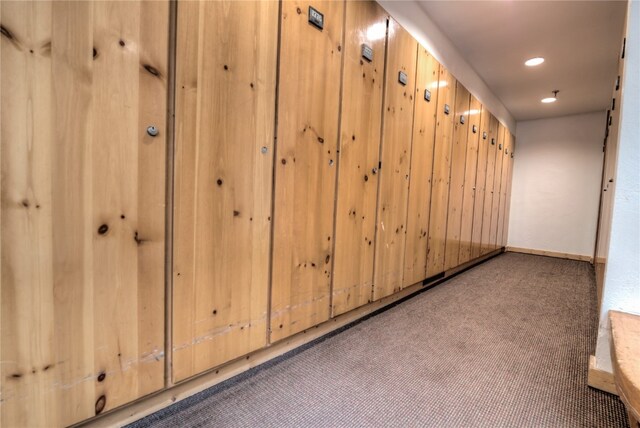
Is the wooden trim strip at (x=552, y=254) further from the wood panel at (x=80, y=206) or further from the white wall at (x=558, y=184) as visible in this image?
the wood panel at (x=80, y=206)

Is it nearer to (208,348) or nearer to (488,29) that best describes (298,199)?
(208,348)

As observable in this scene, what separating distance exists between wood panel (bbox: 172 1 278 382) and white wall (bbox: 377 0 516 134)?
1.47m

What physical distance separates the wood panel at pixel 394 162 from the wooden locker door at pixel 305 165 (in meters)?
0.62

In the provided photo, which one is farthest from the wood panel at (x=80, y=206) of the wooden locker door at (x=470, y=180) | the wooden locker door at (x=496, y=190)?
the wooden locker door at (x=496, y=190)

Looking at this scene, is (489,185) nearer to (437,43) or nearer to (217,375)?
(437,43)

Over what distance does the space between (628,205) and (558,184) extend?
567 cm

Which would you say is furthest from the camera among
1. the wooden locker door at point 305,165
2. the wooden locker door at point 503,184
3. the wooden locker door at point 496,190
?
the wooden locker door at point 503,184

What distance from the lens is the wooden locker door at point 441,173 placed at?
128 inches

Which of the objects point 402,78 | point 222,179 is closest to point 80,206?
point 222,179

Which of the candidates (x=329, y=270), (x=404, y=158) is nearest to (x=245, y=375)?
(x=329, y=270)

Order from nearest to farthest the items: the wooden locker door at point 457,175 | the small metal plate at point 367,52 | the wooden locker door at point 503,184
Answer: the small metal plate at point 367,52 → the wooden locker door at point 457,175 → the wooden locker door at point 503,184

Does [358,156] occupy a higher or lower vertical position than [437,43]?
lower

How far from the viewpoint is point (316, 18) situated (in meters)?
1.78

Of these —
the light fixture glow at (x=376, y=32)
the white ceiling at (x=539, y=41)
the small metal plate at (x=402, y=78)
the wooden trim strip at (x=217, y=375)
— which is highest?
the white ceiling at (x=539, y=41)
